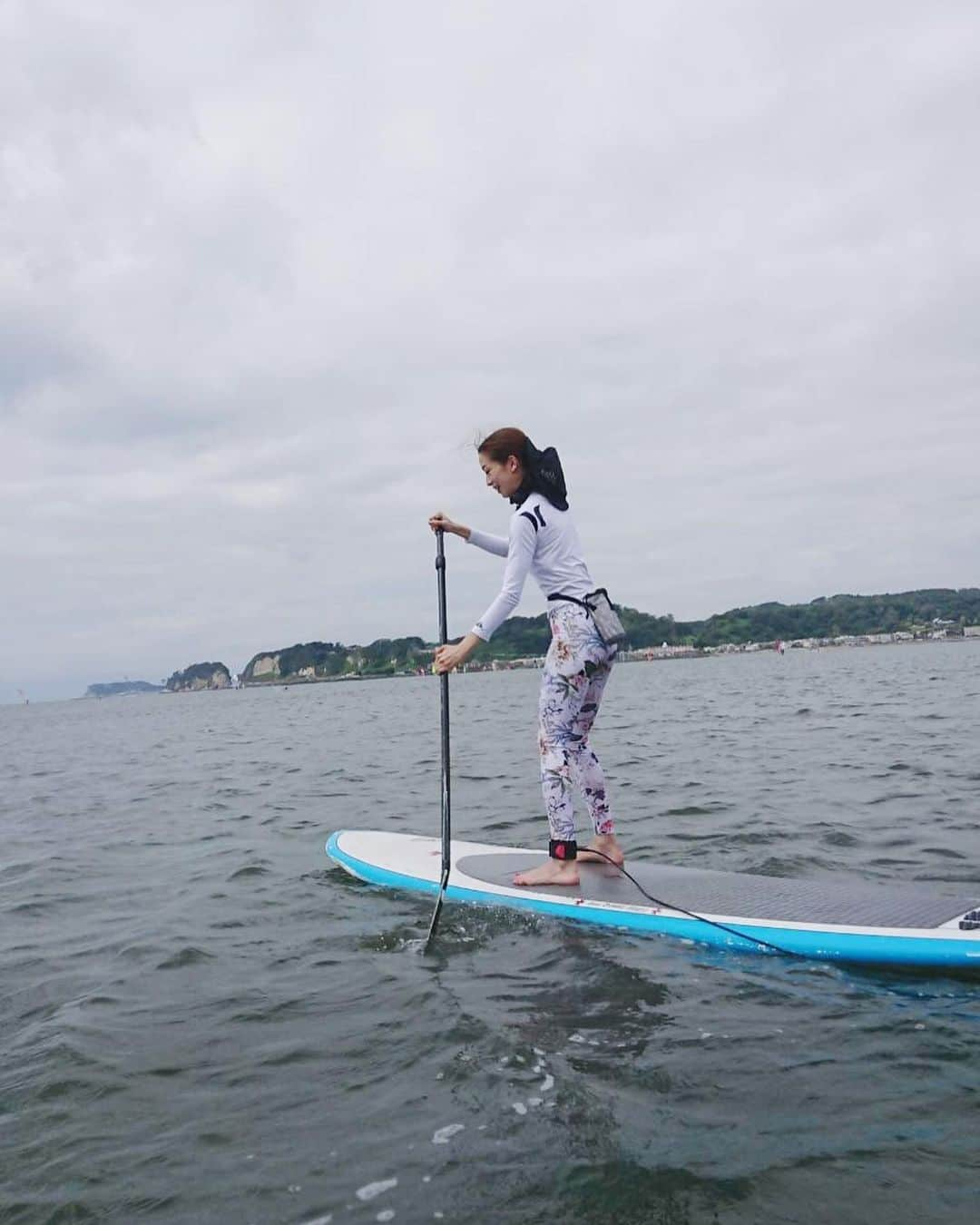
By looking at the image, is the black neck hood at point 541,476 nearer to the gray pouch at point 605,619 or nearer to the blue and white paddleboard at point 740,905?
the gray pouch at point 605,619

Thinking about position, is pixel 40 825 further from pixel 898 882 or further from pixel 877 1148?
pixel 877 1148

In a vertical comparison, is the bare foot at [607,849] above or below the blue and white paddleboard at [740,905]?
above

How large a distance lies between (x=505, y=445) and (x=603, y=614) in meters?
1.22

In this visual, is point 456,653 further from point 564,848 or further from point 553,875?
point 553,875

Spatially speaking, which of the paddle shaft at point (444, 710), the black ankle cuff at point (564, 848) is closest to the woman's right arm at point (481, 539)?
the paddle shaft at point (444, 710)

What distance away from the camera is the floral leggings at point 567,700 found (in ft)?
18.3

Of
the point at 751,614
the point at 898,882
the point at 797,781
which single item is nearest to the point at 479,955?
the point at 898,882

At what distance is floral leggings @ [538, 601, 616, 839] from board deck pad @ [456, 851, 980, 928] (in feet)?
1.53

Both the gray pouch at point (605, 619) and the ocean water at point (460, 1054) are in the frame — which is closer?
the ocean water at point (460, 1054)

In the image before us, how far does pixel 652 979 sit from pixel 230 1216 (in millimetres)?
2352

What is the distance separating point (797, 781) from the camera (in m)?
10.5

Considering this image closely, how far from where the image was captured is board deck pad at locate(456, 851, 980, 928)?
465 centimetres

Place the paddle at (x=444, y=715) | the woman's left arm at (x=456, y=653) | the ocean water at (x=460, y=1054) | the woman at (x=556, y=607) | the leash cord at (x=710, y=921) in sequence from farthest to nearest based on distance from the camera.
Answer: the paddle at (x=444, y=715) < the woman at (x=556, y=607) < the woman's left arm at (x=456, y=653) < the leash cord at (x=710, y=921) < the ocean water at (x=460, y=1054)

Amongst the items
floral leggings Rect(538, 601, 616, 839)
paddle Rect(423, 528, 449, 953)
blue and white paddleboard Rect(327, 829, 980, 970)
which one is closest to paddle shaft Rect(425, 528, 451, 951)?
paddle Rect(423, 528, 449, 953)
